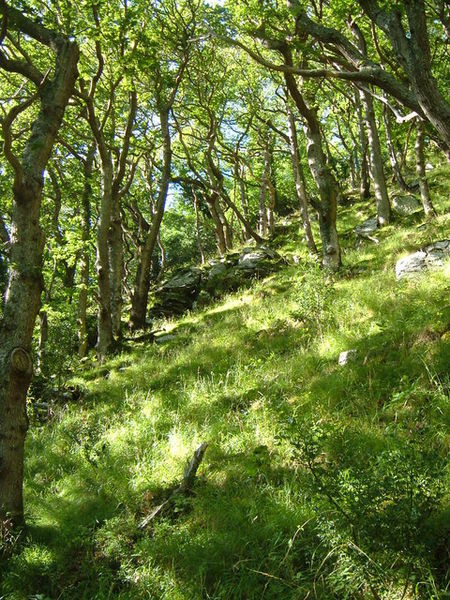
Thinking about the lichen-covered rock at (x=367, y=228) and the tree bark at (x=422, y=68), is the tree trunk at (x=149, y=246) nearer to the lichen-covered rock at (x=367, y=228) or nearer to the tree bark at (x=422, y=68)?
the lichen-covered rock at (x=367, y=228)

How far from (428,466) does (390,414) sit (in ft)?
4.99

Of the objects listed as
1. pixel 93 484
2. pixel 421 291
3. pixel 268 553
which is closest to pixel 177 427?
pixel 93 484

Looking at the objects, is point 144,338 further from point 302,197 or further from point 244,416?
point 302,197

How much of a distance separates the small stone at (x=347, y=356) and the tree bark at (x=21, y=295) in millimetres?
4082

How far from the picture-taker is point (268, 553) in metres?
3.04

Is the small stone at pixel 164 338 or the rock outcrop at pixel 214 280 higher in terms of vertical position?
the rock outcrop at pixel 214 280

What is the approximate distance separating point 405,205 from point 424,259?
8829mm

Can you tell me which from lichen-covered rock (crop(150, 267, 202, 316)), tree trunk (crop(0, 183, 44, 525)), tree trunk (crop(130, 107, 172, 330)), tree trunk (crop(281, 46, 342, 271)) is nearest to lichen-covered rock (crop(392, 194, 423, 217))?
tree trunk (crop(281, 46, 342, 271))

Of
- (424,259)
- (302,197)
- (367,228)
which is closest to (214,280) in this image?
(302,197)

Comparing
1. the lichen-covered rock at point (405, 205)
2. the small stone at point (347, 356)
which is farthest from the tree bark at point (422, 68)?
the lichen-covered rock at point (405, 205)

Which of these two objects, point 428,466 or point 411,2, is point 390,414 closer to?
point 428,466

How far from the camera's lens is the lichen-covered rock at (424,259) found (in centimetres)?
840

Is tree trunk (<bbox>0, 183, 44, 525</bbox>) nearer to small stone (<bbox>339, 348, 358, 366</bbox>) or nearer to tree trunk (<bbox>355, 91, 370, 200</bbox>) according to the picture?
small stone (<bbox>339, 348, 358, 366</bbox>)

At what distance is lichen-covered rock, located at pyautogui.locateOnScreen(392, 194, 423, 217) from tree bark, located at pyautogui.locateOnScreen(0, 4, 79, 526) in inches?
560
